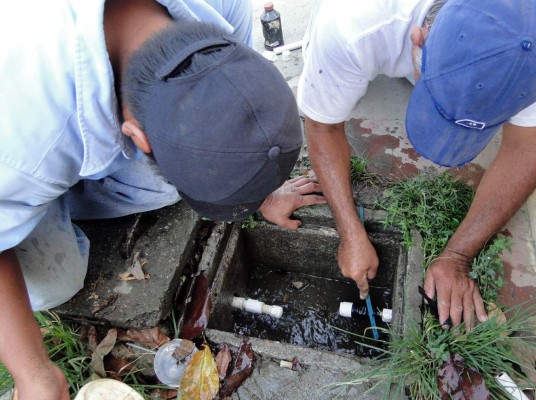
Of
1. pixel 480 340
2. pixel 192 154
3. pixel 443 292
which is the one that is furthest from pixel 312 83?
pixel 480 340

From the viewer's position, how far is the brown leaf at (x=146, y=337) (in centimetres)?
204

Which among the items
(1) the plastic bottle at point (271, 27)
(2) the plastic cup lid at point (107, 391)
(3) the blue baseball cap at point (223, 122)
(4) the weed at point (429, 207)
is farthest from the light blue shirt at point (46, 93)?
(1) the plastic bottle at point (271, 27)

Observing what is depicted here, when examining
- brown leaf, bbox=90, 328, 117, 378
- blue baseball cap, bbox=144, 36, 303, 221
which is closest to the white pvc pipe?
brown leaf, bbox=90, 328, 117, 378

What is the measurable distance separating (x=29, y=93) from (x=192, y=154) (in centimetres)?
56

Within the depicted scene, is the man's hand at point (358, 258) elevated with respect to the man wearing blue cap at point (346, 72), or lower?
lower

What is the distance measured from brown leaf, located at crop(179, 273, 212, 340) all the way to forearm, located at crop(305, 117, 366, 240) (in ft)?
2.54

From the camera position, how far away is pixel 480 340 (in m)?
1.78

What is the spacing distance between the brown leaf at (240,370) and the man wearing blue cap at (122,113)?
67cm

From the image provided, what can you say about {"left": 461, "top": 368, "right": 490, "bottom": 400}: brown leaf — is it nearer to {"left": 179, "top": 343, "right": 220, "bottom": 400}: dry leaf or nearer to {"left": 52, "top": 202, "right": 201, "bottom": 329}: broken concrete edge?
{"left": 179, "top": 343, "right": 220, "bottom": 400}: dry leaf

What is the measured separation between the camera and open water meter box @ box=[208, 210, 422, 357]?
2.36 meters

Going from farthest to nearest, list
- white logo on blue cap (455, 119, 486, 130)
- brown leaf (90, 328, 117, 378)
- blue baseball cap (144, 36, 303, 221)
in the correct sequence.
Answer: brown leaf (90, 328, 117, 378) → white logo on blue cap (455, 119, 486, 130) → blue baseball cap (144, 36, 303, 221)

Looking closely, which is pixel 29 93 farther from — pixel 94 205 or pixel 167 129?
pixel 94 205

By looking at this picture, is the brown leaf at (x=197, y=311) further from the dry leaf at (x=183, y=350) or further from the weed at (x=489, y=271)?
the weed at (x=489, y=271)

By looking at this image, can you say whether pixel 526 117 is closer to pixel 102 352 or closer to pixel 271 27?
pixel 102 352
